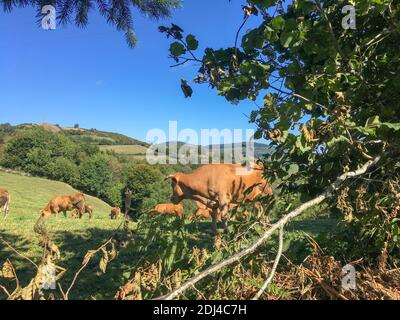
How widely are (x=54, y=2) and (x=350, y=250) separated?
4678 millimetres

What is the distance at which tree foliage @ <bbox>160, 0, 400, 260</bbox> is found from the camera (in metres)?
2.57

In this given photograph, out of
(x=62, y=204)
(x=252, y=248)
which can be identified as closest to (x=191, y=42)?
(x=252, y=248)

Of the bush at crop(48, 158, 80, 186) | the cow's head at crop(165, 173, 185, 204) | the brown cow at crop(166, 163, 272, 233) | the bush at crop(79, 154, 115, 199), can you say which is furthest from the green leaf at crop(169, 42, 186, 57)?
the bush at crop(48, 158, 80, 186)

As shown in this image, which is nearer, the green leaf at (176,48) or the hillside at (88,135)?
the green leaf at (176,48)

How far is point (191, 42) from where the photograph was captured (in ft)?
10.2

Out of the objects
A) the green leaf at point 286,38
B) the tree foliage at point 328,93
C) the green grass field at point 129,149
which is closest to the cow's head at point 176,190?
the tree foliage at point 328,93

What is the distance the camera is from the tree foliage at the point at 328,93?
2.57 m

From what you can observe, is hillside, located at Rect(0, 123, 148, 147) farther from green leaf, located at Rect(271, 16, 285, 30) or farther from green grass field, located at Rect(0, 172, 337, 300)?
green leaf, located at Rect(271, 16, 285, 30)

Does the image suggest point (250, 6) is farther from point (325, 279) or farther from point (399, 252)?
point (399, 252)

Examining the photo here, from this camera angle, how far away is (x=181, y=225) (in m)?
3.15

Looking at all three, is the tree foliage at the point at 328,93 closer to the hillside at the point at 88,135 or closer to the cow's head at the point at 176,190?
the cow's head at the point at 176,190

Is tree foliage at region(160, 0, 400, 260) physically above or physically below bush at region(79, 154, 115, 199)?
below

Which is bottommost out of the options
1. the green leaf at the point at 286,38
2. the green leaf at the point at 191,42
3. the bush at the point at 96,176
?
the green leaf at the point at 286,38

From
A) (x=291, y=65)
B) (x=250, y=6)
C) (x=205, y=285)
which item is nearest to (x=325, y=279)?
(x=205, y=285)
